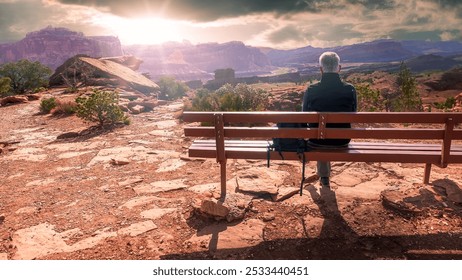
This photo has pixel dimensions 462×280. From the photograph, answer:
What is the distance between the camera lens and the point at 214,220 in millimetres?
3295

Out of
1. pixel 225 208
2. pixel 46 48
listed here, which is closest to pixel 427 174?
pixel 225 208

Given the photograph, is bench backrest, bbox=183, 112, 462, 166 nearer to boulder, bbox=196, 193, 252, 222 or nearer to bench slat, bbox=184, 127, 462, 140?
bench slat, bbox=184, 127, 462, 140

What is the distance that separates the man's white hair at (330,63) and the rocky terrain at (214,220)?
1.60 metres

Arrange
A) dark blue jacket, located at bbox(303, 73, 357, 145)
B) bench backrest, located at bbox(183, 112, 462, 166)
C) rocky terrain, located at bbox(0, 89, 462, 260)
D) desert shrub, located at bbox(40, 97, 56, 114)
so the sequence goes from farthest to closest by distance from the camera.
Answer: desert shrub, located at bbox(40, 97, 56, 114) → dark blue jacket, located at bbox(303, 73, 357, 145) → bench backrest, located at bbox(183, 112, 462, 166) → rocky terrain, located at bbox(0, 89, 462, 260)

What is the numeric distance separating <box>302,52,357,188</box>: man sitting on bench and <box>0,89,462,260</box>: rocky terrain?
0.80 m

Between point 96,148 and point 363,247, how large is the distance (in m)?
5.98

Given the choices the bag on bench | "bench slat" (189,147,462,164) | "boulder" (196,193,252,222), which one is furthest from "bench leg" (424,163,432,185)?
"boulder" (196,193,252,222)

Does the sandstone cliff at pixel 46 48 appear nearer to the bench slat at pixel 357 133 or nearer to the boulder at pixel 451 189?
the bench slat at pixel 357 133

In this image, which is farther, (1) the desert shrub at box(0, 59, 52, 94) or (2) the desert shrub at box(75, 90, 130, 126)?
(1) the desert shrub at box(0, 59, 52, 94)

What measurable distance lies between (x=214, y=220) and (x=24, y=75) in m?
34.0

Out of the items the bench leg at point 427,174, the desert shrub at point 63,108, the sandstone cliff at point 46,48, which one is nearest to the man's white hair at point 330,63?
the bench leg at point 427,174

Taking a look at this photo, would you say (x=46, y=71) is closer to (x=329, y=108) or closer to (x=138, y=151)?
(x=138, y=151)

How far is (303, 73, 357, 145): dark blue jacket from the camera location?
3.32m
